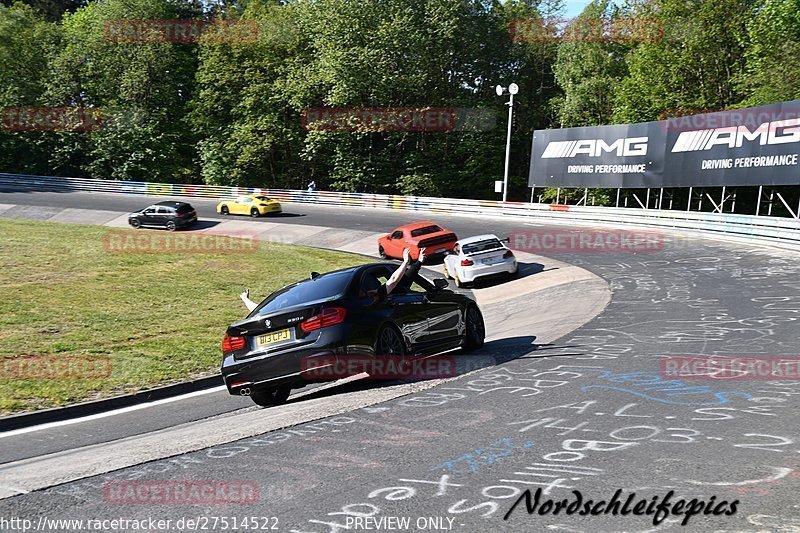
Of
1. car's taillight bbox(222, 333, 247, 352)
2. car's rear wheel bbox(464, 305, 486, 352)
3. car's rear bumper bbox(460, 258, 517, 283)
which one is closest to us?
car's taillight bbox(222, 333, 247, 352)

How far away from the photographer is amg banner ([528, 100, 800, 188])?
88.7 feet

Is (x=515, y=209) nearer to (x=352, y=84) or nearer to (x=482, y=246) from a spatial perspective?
(x=482, y=246)

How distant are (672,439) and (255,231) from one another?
113 ft

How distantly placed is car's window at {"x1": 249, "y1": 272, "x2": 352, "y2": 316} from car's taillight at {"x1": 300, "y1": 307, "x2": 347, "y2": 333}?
0.34 metres

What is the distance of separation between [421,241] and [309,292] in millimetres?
17021

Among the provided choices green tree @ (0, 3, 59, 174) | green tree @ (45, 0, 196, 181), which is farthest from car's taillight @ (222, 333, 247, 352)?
green tree @ (0, 3, 59, 174)

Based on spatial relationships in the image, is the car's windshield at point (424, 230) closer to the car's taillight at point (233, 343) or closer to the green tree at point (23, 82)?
the car's taillight at point (233, 343)

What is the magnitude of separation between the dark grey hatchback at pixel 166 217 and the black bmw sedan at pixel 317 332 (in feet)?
102

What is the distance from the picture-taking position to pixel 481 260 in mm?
22766

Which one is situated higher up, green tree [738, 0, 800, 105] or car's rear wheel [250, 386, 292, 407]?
green tree [738, 0, 800, 105]

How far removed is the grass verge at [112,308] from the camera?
11.5 m

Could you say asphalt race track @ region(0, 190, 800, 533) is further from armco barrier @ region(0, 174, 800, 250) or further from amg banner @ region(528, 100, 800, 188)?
amg banner @ region(528, 100, 800, 188)

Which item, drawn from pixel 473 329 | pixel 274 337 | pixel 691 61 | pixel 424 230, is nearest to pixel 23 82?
pixel 424 230

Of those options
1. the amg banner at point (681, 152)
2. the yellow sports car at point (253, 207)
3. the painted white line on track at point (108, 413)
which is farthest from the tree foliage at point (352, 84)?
the painted white line on track at point (108, 413)
